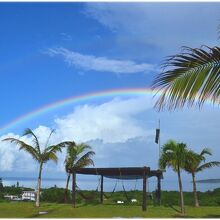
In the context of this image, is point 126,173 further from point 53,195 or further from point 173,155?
point 53,195

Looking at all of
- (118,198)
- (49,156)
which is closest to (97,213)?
(49,156)

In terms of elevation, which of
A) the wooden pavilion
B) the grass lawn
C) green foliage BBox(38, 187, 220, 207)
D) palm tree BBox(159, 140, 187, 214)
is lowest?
the grass lawn

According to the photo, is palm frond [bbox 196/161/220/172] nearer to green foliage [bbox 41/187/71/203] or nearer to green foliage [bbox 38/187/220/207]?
green foliage [bbox 38/187/220/207]

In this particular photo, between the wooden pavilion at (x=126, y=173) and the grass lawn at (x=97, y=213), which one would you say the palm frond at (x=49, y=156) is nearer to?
the wooden pavilion at (x=126, y=173)

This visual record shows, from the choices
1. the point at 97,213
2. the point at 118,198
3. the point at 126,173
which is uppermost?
the point at 126,173

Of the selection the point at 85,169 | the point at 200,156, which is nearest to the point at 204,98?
the point at 85,169

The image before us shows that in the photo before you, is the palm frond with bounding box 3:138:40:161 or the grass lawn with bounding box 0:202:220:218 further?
the palm frond with bounding box 3:138:40:161

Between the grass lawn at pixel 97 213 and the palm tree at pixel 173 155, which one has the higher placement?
the palm tree at pixel 173 155

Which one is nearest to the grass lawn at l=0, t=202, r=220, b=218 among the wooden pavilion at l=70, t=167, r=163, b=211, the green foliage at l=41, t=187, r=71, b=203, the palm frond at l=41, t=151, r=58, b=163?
the wooden pavilion at l=70, t=167, r=163, b=211

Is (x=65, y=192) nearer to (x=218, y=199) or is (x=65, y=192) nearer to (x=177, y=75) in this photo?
(x=218, y=199)

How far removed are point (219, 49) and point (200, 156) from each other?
2375 centimetres

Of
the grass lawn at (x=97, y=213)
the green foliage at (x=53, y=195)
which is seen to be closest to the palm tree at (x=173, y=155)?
the grass lawn at (x=97, y=213)

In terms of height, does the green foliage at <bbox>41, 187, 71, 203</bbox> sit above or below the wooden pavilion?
below

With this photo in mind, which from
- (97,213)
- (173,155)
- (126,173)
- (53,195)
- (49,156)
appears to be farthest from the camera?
(53,195)
